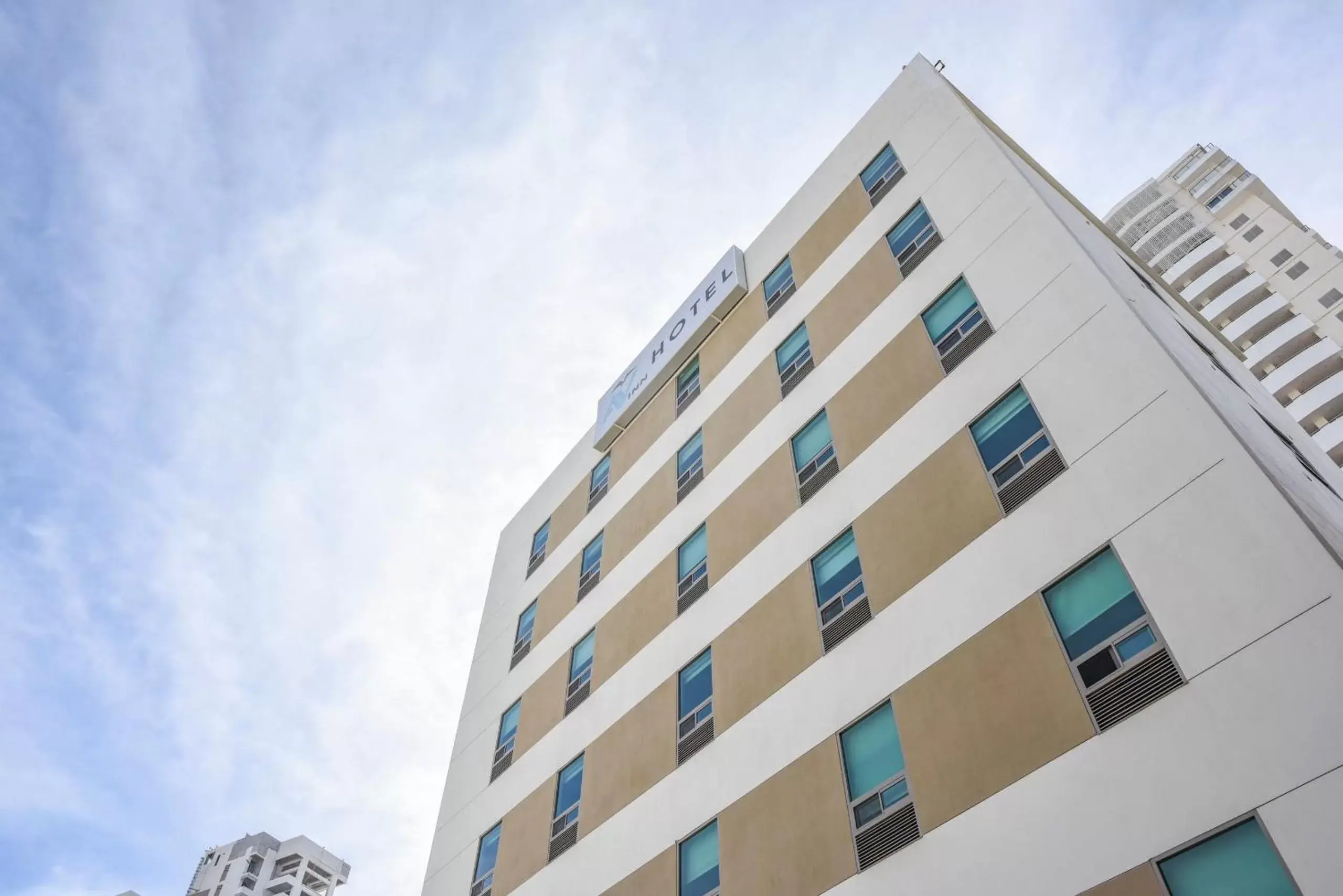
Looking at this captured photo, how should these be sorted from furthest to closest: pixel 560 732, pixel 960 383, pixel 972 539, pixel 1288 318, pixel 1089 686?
pixel 1288 318 → pixel 560 732 → pixel 960 383 → pixel 972 539 → pixel 1089 686

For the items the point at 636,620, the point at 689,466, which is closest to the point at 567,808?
the point at 636,620

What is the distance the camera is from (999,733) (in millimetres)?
12070

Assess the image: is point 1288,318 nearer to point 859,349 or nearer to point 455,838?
point 859,349

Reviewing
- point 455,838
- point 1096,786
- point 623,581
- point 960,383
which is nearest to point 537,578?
point 623,581

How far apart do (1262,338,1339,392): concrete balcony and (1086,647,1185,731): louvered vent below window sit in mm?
54051

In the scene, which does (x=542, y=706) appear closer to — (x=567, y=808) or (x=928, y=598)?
(x=567, y=808)

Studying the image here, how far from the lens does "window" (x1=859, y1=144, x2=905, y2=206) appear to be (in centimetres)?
2203

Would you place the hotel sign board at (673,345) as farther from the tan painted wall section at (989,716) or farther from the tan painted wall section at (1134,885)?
the tan painted wall section at (1134,885)

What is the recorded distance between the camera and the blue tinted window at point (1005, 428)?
48.1 ft

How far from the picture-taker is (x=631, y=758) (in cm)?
1877

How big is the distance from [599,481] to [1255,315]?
53.7 meters

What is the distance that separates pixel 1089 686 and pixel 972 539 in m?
3.10

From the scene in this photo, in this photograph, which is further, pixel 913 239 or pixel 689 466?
pixel 689 466

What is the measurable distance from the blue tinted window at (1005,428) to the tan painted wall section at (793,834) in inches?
208
